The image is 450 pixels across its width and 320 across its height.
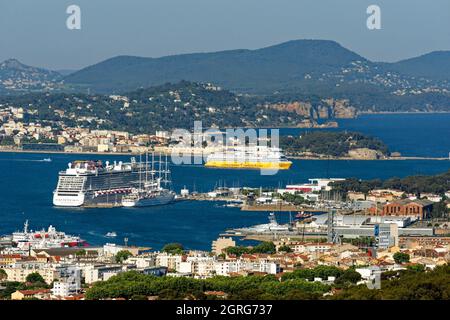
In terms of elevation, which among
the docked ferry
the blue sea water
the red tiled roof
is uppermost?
the red tiled roof

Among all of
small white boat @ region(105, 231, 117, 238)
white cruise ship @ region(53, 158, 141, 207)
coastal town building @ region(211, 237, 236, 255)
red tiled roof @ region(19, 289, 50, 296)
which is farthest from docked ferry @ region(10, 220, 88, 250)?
white cruise ship @ region(53, 158, 141, 207)

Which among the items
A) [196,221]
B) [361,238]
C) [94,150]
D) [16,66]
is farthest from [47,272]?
[16,66]

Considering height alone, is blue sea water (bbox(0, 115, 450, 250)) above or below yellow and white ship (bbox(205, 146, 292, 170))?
below

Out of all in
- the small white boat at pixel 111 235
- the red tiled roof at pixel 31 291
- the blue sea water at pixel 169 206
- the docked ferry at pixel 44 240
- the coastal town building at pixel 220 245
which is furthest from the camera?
the blue sea water at pixel 169 206

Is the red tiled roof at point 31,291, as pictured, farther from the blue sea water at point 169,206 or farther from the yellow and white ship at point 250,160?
the yellow and white ship at point 250,160

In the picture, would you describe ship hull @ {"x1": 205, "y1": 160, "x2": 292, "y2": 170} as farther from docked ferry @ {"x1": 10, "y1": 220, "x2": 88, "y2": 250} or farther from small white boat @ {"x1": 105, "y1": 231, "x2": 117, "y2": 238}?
docked ferry @ {"x1": 10, "y1": 220, "x2": 88, "y2": 250}

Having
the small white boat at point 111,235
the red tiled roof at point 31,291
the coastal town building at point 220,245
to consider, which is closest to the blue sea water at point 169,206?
the small white boat at point 111,235

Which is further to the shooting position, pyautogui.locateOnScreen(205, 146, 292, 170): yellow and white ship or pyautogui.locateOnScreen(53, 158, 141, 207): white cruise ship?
pyautogui.locateOnScreen(205, 146, 292, 170): yellow and white ship
